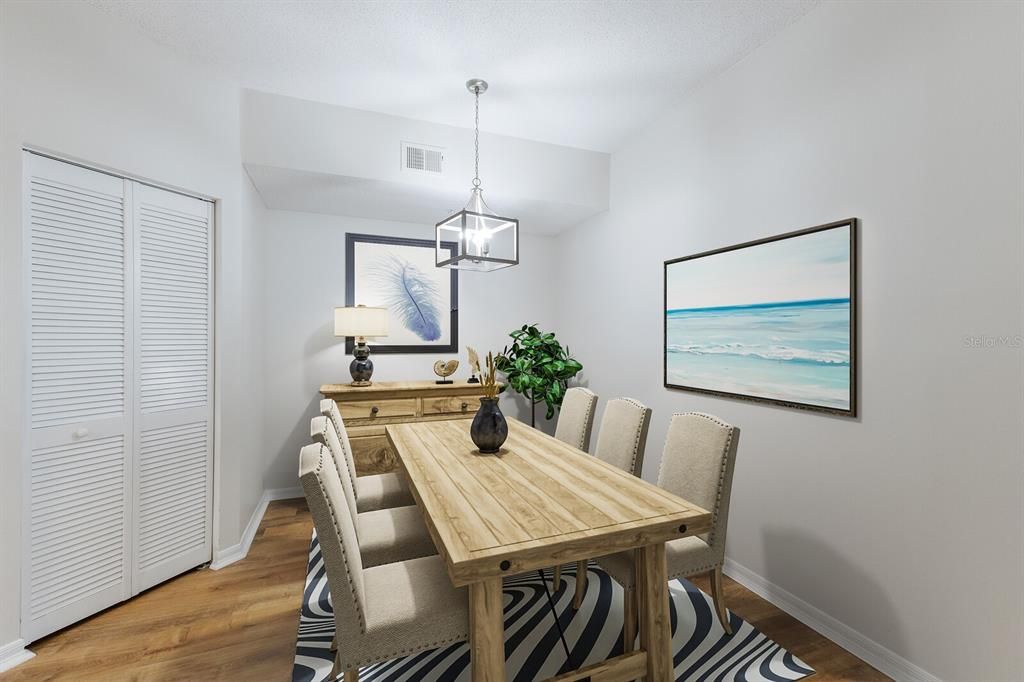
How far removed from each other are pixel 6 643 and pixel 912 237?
3.92 metres

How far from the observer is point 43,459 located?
207 cm

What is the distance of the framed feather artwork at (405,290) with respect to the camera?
404 centimetres

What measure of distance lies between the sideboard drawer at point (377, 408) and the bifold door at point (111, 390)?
35.4 inches

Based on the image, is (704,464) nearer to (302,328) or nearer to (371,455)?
(371,455)

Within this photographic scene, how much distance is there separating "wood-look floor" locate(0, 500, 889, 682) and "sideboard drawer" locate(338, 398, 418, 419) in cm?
108

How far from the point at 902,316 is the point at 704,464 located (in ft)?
3.15

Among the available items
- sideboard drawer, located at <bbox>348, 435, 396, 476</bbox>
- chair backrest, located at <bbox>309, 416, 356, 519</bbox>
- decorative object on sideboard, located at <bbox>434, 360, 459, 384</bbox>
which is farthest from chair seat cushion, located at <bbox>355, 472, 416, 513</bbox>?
decorative object on sideboard, located at <bbox>434, 360, 459, 384</bbox>

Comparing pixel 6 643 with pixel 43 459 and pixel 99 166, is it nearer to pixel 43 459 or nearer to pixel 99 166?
pixel 43 459

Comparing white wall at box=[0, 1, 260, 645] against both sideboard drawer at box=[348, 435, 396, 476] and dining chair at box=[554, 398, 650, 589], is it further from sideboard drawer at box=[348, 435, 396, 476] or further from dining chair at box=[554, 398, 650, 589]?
dining chair at box=[554, 398, 650, 589]

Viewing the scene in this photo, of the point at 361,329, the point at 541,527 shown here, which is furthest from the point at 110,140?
the point at 541,527

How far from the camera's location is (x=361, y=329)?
143 inches

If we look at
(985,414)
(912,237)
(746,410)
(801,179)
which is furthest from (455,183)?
(985,414)

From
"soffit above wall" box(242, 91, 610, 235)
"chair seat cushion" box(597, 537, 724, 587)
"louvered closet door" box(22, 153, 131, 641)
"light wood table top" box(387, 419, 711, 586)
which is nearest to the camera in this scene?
"light wood table top" box(387, 419, 711, 586)

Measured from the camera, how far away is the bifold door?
206cm
